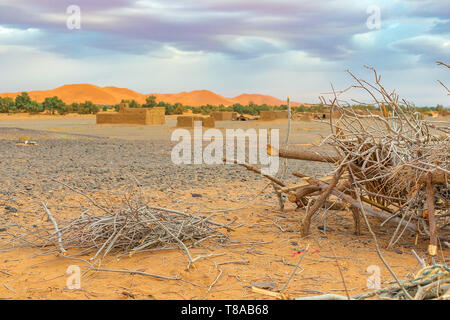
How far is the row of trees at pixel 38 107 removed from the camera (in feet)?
140

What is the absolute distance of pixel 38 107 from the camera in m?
43.6

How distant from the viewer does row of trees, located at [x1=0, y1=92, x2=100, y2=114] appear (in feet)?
140

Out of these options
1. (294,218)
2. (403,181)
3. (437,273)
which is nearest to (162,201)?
(294,218)

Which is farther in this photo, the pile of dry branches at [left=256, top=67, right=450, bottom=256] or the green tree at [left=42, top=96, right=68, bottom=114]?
the green tree at [left=42, top=96, right=68, bottom=114]

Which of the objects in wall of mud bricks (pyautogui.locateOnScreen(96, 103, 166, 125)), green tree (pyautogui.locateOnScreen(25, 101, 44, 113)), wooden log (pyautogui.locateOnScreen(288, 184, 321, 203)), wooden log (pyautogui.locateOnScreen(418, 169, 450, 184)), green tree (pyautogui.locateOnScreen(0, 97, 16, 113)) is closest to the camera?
wooden log (pyautogui.locateOnScreen(418, 169, 450, 184))

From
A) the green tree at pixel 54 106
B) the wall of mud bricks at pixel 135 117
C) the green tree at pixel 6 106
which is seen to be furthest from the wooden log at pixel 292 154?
the green tree at pixel 6 106

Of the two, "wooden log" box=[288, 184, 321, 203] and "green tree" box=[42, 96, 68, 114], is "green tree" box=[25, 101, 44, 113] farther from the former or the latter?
"wooden log" box=[288, 184, 321, 203]

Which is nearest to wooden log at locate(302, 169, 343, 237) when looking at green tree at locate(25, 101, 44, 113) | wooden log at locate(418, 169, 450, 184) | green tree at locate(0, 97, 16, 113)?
wooden log at locate(418, 169, 450, 184)

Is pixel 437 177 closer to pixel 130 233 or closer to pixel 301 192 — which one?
pixel 301 192

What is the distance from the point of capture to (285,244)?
455 cm

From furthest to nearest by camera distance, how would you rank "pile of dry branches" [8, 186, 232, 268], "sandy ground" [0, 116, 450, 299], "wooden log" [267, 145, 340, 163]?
"wooden log" [267, 145, 340, 163] → "pile of dry branches" [8, 186, 232, 268] → "sandy ground" [0, 116, 450, 299]

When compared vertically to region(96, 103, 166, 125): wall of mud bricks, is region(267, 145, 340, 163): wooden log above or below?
below
